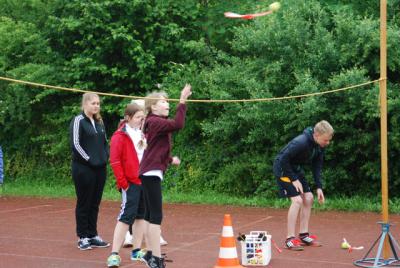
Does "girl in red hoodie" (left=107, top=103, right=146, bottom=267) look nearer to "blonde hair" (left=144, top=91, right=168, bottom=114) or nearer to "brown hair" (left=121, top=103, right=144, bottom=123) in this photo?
"brown hair" (left=121, top=103, right=144, bottom=123)

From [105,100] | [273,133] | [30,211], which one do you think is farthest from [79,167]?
[105,100]

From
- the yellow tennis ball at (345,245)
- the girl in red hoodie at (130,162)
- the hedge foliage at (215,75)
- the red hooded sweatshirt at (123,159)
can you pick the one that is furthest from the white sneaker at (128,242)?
the hedge foliage at (215,75)

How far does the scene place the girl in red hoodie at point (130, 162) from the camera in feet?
24.9

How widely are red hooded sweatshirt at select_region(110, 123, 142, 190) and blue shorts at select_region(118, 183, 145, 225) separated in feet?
0.24

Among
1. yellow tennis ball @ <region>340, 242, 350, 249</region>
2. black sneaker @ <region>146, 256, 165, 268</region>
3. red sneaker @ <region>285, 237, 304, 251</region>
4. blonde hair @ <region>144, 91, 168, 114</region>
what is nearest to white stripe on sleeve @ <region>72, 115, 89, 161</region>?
blonde hair @ <region>144, 91, 168, 114</region>

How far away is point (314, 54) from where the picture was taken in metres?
13.7

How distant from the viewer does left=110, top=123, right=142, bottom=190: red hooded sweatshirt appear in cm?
761

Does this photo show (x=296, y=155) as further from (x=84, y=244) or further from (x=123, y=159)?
A: (x=84, y=244)

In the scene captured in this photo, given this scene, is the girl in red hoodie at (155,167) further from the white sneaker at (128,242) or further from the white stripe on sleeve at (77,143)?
the white sneaker at (128,242)

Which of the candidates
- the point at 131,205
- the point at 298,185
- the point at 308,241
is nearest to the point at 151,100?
the point at 131,205

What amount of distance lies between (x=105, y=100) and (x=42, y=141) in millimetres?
2696

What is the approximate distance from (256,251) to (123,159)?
1872 mm

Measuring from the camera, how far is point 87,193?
8.56 metres

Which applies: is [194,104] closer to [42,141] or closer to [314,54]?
[314,54]
